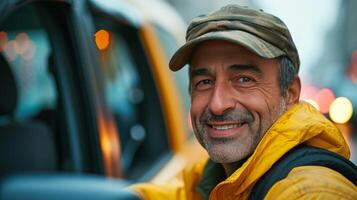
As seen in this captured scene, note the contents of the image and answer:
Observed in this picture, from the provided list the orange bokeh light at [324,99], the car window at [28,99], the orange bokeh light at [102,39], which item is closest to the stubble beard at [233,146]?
the car window at [28,99]

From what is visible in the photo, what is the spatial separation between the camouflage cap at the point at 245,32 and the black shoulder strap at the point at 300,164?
31 cm

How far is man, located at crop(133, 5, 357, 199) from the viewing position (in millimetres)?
2299

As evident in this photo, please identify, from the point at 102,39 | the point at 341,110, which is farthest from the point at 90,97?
the point at 341,110

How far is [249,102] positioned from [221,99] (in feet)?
0.30

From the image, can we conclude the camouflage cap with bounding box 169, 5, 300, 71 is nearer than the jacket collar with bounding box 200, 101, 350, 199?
No

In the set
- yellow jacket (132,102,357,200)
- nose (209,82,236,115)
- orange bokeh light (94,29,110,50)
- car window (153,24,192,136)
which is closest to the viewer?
yellow jacket (132,102,357,200)

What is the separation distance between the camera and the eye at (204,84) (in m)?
2.56

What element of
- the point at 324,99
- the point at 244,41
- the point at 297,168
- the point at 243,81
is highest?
the point at 244,41

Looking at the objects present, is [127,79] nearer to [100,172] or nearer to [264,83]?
[100,172]

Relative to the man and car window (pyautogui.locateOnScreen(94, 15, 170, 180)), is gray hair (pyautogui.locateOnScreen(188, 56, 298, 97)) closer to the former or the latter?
the man

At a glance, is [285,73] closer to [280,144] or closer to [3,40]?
[280,144]

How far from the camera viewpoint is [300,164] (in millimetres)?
2246

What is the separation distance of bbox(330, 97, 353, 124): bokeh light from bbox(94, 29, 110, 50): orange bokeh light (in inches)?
261

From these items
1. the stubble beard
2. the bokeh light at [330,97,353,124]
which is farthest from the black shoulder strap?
the bokeh light at [330,97,353,124]
